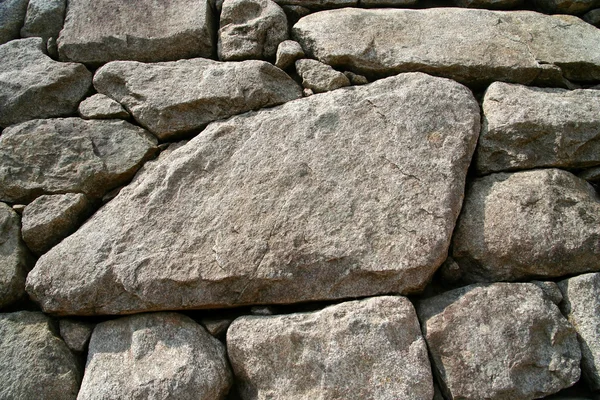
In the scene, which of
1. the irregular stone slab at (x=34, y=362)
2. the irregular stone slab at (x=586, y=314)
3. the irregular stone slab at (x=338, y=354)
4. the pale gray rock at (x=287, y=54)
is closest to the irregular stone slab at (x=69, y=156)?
the irregular stone slab at (x=34, y=362)

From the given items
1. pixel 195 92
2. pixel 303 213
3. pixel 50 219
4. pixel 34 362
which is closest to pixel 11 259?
pixel 50 219

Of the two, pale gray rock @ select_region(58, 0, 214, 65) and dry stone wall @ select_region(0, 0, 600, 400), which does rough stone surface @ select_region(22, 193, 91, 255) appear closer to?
dry stone wall @ select_region(0, 0, 600, 400)

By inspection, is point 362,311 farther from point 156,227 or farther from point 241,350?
point 156,227

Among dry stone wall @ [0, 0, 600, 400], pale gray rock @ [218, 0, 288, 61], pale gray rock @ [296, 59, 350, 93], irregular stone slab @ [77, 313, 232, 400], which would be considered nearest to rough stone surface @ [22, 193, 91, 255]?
dry stone wall @ [0, 0, 600, 400]

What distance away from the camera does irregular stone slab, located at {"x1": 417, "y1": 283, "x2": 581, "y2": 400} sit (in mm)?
1622

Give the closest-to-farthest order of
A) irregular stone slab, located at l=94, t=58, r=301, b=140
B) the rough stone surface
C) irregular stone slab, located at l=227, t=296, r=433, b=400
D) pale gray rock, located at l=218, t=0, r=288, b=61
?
irregular stone slab, located at l=227, t=296, r=433, b=400, the rough stone surface, irregular stone slab, located at l=94, t=58, r=301, b=140, pale gray rock, located at l=218, t=0, r=288, b=61

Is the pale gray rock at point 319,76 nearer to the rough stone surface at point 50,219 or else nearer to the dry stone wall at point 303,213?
the dry stone wall at point 303,213

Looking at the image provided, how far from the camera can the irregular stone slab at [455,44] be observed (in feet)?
6.88

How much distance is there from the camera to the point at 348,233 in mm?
1741

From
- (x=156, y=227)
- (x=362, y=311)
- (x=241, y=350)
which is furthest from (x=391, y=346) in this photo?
(x=156, y=227)

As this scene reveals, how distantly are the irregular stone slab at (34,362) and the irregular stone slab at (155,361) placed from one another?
8cm

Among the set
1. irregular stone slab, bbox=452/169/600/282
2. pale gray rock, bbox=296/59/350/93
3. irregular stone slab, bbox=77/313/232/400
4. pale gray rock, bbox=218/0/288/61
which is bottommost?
irregular stone slab, bbox=77/313/232/400

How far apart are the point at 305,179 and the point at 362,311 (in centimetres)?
53

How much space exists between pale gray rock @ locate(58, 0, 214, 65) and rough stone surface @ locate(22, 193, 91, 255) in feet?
2.33
